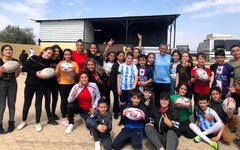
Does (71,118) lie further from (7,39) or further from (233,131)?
(7,39)

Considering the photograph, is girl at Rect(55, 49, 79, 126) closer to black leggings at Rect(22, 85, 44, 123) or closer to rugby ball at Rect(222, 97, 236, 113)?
black leggings at Rect(22, 85, 44, 123)

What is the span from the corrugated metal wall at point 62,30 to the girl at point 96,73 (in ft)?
47.9

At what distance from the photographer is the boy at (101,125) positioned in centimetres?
318

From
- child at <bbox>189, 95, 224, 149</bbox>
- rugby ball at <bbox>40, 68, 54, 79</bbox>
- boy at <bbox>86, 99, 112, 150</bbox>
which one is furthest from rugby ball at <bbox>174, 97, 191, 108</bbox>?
rugby ball at <bbox>40, 68, 54, 79</bbox>

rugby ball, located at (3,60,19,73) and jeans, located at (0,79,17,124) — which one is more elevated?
rugby ball, located at (3,60,19,73)

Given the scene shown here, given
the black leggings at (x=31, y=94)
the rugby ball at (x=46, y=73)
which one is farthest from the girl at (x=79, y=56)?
the black leggings at (x=31, y=94)

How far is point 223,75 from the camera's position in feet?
12.7

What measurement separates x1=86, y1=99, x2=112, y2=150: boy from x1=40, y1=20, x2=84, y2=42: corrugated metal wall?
1568 centimetres

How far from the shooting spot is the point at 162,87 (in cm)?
432

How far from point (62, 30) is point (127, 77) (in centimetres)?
1614

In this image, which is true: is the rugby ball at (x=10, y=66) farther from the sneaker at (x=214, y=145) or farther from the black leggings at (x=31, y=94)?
the sneaker at (x=214, y=145)

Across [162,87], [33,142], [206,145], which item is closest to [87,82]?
[33,142]

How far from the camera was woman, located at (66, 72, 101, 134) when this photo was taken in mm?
3736

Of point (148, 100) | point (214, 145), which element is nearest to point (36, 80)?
point (148, 100)
